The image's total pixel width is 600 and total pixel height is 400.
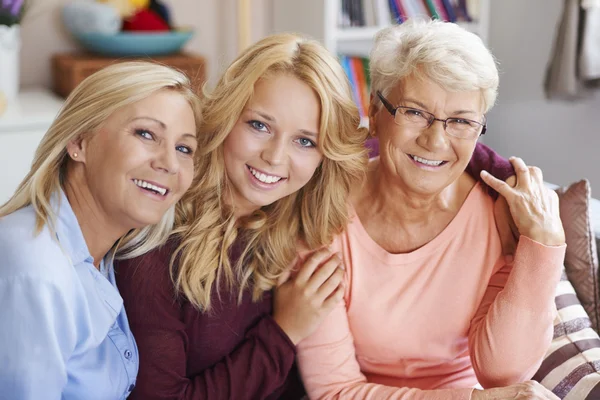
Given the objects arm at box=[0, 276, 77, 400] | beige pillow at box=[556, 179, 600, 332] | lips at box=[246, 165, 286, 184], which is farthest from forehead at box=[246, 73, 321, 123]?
beige pillow at box=[556, 179, 600, 332]

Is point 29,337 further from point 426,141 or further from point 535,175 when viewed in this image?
point 535,175

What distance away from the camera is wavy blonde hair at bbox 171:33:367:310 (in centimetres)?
151

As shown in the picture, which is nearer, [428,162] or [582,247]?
[428,162]

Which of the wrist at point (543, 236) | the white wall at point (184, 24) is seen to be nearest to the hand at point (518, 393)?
the wrist at point (543, 236)

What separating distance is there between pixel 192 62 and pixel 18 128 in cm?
77

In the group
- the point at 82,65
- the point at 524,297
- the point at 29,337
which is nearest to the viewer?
the point at 29,337

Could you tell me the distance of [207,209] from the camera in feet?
5.15

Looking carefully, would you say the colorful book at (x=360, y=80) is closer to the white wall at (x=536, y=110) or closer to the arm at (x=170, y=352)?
the white wall at (x=536, y=110)

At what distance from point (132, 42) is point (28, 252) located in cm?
207

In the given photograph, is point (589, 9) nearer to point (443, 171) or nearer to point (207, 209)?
point (443, 171)

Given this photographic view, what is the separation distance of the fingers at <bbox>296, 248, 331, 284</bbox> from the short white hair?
0.36 m

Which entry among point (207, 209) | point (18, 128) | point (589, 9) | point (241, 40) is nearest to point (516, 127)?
point (589, 9)

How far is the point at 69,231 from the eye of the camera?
1318 mm

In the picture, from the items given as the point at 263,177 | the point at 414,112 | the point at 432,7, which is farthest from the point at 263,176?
the point at 432,7
